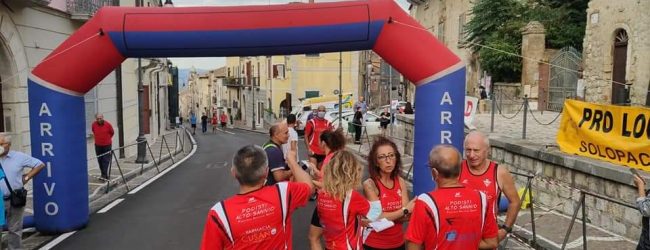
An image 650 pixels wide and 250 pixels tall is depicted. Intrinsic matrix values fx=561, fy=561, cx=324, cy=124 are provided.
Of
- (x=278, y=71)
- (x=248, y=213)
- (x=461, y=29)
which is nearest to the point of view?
(x=248, y=213)

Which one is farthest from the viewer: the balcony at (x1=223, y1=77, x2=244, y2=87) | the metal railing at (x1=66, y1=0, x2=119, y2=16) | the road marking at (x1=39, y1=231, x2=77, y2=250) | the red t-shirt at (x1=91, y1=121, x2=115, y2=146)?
the balcony at (x1=223, y1=77, x2=244, y2=87)

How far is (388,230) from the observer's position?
4.44m

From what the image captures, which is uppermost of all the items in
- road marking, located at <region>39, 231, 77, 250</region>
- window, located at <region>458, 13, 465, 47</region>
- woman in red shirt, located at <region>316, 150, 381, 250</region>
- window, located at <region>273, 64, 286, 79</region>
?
window, located at <region>458, 13, 465, 47</region>

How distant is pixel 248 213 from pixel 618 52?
17.1 m

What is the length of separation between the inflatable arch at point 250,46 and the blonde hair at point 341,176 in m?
3.67

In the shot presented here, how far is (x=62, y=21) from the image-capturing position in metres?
14.4

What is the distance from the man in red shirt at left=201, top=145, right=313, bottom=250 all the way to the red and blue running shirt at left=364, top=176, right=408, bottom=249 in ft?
3.76

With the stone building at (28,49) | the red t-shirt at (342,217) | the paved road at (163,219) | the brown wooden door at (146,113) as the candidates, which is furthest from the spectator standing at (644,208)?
the brown wooden door at (146,113)

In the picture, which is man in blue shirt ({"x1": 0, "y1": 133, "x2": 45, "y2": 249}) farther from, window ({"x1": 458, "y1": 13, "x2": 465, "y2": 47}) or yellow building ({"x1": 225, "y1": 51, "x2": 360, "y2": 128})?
yellow building ({"x1": 225, "y1": 51, "x2": 360, "y2": 128})

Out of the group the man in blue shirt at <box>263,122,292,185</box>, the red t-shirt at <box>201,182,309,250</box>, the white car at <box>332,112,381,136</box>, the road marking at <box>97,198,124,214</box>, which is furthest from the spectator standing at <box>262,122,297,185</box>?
the white car at <box>332,112,381,136</box>

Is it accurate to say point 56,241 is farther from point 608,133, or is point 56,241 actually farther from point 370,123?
point 370,123

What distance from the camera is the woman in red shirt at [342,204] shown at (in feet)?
13.0

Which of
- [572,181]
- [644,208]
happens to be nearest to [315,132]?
[572,181]

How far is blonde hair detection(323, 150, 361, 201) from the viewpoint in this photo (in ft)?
12.9
